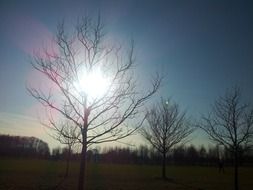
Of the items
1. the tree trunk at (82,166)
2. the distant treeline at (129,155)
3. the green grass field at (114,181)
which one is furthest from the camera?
the distant treeline at (129,155)

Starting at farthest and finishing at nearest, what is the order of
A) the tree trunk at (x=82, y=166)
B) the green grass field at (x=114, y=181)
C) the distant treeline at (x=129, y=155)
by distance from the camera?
the distant treeline at (x=129, y=155) → the green grass field at (x=114, y=181) → the tree trunk at (x=82, y=166)

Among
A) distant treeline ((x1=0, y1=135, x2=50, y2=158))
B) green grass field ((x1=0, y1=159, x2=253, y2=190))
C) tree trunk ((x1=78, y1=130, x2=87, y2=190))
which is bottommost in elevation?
green grass field ((x1=0, y1=159, x2=253, y2=190))

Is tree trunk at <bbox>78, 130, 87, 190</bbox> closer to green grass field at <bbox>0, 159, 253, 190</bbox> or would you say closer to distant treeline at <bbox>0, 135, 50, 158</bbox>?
green grass field at <bbox>0, 159, 253, 190</bbox>

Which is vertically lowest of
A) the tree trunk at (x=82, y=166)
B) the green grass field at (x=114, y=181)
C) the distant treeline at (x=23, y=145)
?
the green grass field at (x=114, y=181)

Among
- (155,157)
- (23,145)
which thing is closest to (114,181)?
(155,157)

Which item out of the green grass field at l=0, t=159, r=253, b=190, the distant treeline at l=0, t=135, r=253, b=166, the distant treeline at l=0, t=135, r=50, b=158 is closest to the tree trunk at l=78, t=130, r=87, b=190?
the green grass field at l=0, t=159, r=253, b=190

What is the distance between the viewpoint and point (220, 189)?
20.9 m

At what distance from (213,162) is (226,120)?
91575 mm

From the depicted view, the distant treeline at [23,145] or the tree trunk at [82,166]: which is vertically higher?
the distant treeline at [23,145]

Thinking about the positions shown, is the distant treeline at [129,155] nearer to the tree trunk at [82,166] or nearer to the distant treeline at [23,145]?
the distant treeline at [23,145]

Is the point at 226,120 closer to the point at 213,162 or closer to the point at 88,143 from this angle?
the point at 88,143

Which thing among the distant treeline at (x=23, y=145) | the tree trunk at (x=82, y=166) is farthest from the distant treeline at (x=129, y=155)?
the tree trunk at (x=82, y=166)

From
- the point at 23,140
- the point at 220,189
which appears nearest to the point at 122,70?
the point at 220,189

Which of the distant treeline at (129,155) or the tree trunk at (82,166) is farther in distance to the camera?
the distant treeline at (129,155)
